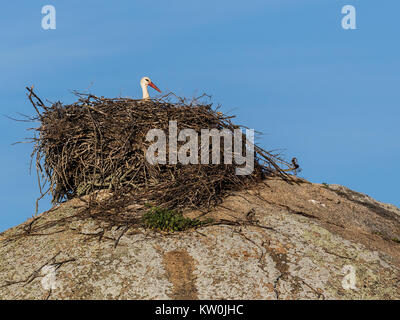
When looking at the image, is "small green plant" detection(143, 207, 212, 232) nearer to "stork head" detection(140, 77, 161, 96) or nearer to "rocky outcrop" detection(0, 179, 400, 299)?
"rocky outcrop" detection(0, 179, 400, 299)

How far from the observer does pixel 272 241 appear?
29.7ft

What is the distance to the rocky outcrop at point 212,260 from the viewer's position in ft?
25.8

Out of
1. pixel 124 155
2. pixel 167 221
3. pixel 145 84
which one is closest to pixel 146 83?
pixel 145 84

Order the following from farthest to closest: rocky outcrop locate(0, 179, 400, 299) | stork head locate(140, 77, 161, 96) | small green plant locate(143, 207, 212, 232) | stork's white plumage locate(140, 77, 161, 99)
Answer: stork head locate(140, 77, 161, 96) < stork's white plumage locate(140, 77, 161, 99) < small green plant locate(143, 207, 212, 232) < rocky outcrop locate(0, 179, 400, 299)

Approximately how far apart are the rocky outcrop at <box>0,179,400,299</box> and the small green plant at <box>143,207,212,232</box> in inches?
6.2

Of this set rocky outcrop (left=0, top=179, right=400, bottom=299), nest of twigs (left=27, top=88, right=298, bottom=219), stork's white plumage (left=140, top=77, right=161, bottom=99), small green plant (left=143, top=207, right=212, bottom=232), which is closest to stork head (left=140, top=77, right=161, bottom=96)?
stork's white plumage (left=140, top=77, right=161, bottom=99)

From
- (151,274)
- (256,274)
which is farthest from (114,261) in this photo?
(256,274)

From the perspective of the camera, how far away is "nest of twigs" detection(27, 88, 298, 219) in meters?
10.3

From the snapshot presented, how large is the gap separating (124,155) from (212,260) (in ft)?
11.8

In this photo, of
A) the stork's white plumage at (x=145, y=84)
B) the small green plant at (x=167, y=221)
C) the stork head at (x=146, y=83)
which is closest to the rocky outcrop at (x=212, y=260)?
the small green plant at (x=167, y=221)

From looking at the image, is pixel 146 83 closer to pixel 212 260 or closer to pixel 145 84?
pixel 145 84
